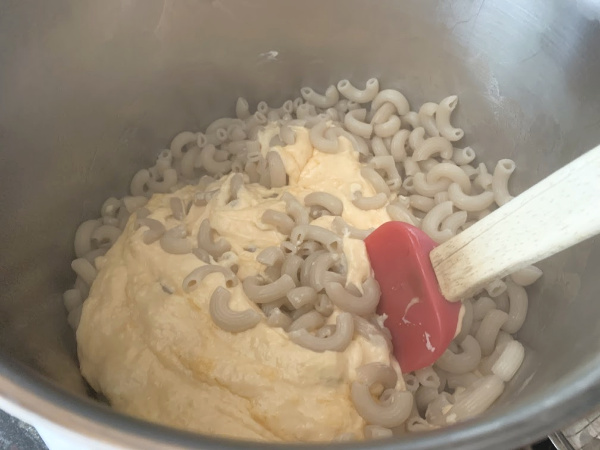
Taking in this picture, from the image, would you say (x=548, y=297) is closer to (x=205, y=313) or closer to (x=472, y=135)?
(x=472, y=135)

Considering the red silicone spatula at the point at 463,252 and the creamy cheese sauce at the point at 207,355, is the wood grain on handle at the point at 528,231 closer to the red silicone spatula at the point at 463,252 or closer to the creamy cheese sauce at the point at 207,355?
the red silicone spatula at the point at 463,252

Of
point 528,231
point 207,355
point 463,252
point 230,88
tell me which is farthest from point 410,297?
point 230,88

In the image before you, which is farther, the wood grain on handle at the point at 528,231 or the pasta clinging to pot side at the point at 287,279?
the pasta clinging to pot side at the point at 287,279

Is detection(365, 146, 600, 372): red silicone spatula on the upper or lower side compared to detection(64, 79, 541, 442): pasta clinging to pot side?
upper

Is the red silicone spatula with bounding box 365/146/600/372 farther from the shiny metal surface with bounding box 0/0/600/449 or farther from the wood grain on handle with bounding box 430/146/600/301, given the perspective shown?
the shiny metal surface with bounding box 0/0/600/449

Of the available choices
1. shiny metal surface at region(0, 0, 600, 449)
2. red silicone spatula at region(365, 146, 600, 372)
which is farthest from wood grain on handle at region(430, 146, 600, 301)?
shiny metal surface at region(0, 0, 600, 449)

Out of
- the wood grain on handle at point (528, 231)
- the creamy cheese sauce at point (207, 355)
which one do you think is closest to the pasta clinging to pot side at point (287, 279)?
the creamy cheese sauce at point (207, 355)
